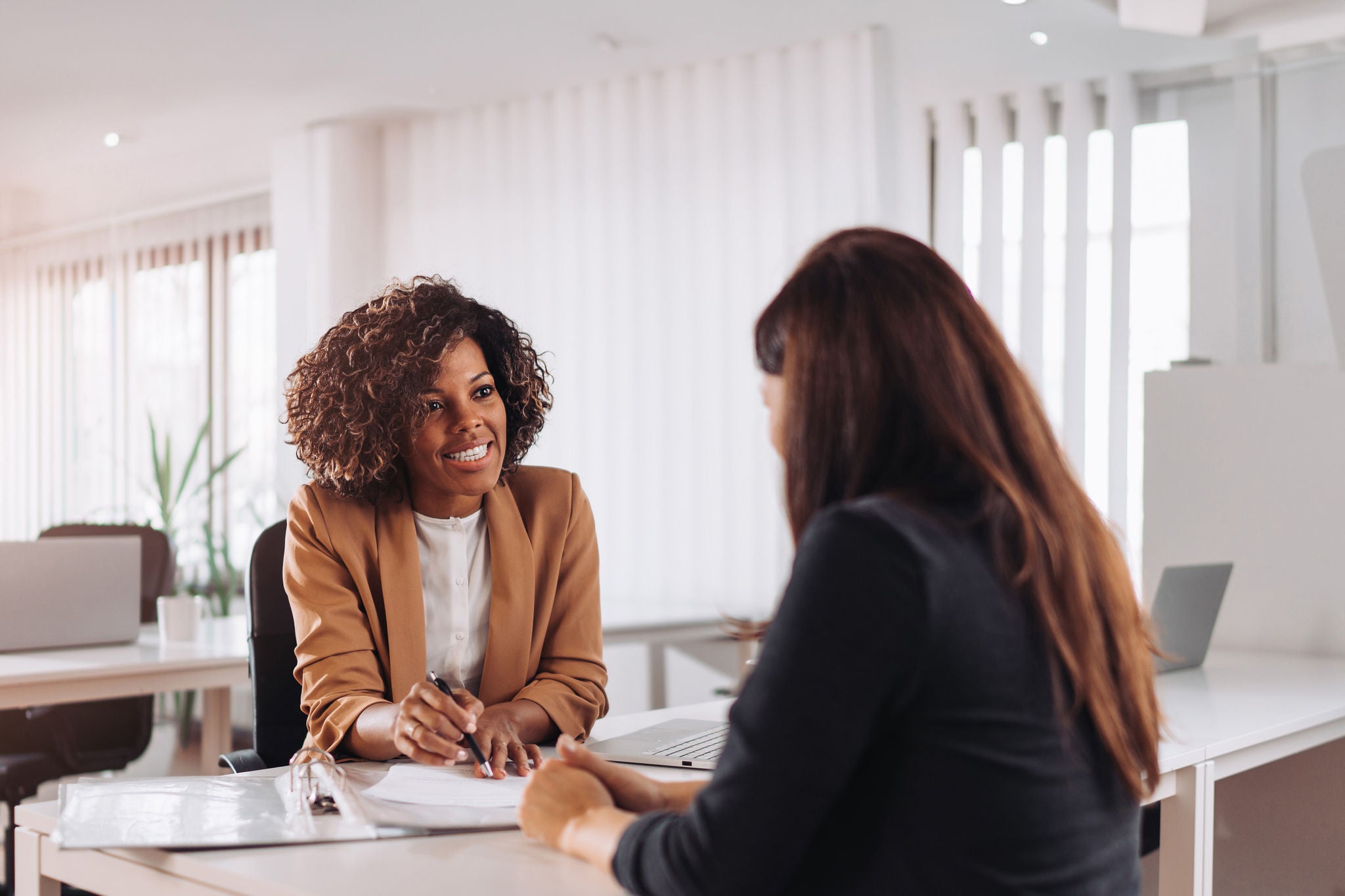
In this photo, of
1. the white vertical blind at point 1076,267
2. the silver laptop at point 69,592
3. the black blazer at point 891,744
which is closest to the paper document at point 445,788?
the black blazer at point 891,744

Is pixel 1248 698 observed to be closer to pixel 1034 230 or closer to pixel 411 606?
pixel 411 606

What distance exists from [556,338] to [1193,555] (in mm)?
2583

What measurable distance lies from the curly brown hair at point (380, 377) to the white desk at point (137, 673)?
91 cm

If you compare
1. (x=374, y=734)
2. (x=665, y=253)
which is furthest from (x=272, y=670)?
(x=665, y=253)

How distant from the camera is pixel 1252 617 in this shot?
8.95 feet

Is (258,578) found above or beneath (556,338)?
beneath

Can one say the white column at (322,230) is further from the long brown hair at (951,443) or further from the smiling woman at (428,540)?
the long brown hair at (951,443)

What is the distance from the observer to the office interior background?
12.8 ft

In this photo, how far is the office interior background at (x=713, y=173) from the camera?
3.89 metres

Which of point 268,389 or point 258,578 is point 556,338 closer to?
point 268,389

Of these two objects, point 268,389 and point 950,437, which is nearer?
point 950,437

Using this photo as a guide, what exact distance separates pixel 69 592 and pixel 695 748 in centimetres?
201

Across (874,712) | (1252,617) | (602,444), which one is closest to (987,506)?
(874,712)

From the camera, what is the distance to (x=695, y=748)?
5.08ft
